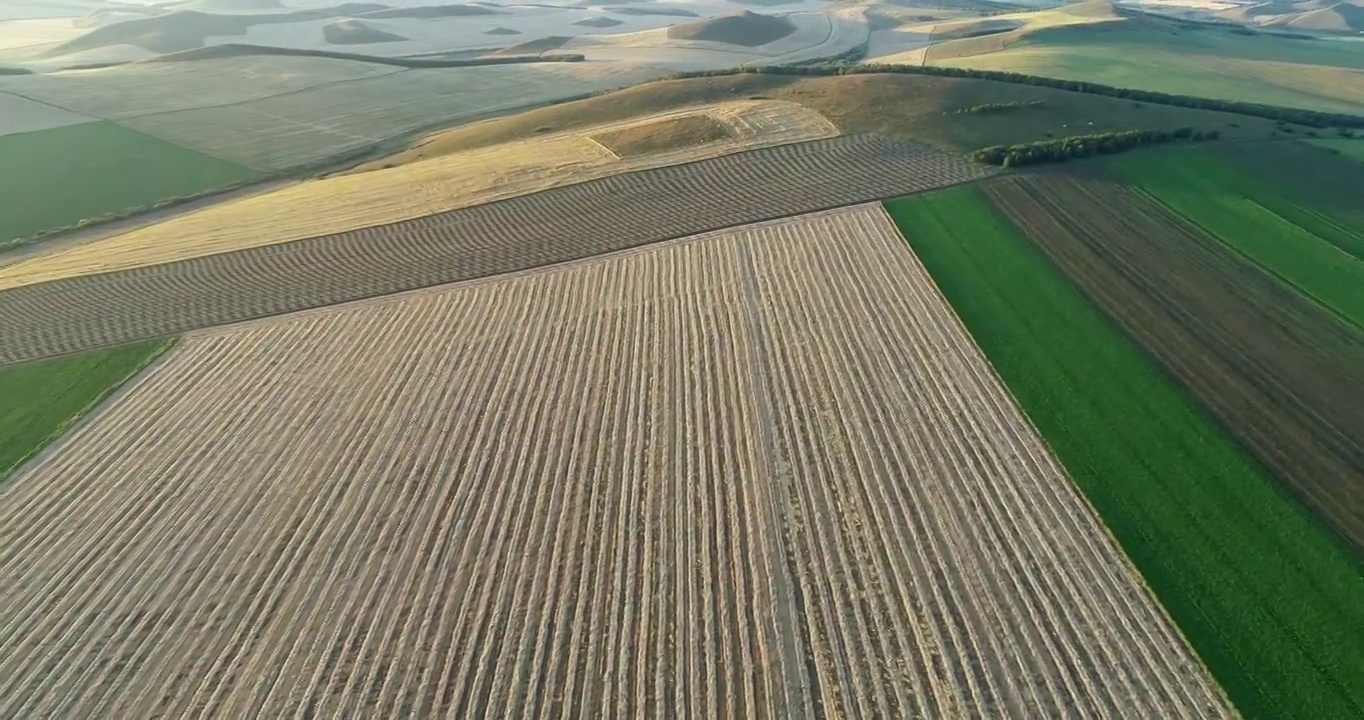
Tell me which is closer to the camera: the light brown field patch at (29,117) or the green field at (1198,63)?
the green field at (1198,63)

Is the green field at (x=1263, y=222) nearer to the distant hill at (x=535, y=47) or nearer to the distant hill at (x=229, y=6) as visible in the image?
the distant hill at (x=535, y=47)

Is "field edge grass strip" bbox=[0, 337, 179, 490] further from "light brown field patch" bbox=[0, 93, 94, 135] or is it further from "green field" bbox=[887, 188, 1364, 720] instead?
"light brown field patch" bbox=[0, 93, 94, 135]

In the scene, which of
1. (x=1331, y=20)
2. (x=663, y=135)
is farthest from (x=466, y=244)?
(x=1331, y=20)

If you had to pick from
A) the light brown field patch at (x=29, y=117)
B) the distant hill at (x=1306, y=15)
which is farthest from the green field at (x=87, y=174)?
the distant hill at (x=1306, y=15)

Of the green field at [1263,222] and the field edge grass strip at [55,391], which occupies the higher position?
the green field at [1263,222]

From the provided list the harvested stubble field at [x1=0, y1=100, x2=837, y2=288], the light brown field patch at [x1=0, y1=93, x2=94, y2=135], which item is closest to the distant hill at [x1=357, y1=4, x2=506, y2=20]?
the light brown field patch at [x1=0, y1=93, x2=94, y2=135]

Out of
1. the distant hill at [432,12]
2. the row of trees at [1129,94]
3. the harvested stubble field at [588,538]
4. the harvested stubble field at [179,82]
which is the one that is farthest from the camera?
the distant hill at [432,12]
